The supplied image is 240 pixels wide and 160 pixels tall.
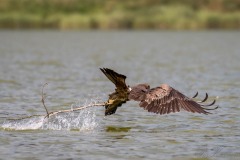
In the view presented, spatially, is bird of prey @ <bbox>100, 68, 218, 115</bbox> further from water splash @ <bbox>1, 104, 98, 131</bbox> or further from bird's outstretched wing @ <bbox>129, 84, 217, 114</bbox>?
water splash @ <bbox>1, 104, 98, 131</bbox>

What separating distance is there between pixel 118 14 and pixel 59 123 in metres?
56.4

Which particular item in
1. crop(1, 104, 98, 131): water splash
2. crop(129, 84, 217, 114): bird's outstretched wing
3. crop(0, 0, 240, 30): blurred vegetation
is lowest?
crop(1, 104, 98, 131): water splash

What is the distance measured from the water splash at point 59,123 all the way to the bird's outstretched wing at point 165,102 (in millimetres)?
2192

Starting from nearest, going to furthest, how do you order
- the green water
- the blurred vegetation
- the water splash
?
the green water, the water splash, the blurred vegetation

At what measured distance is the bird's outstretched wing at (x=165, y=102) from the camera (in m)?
11.4

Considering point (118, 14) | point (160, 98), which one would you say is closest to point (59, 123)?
point (160, 98)

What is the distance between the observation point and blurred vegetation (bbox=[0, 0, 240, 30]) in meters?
69.3

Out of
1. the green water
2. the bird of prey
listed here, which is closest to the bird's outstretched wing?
the bird of prey

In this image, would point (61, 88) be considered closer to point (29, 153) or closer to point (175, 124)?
point (175, 124)

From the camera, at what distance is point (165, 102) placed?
1146cm

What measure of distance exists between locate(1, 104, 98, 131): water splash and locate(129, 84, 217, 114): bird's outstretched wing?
7.19ft

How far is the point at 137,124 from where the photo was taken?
46.0ft

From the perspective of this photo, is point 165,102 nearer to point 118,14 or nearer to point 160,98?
point 160,98

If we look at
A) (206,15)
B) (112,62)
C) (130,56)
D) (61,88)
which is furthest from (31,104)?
(206,15)
